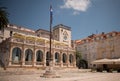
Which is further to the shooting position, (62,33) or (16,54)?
(62,33)

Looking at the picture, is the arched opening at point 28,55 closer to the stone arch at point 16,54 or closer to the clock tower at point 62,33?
the stone arch at point 16,54

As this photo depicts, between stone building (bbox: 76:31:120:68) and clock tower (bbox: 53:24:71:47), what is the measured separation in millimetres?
9292

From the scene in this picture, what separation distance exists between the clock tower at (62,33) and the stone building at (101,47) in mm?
9292

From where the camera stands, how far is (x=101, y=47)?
159 ft

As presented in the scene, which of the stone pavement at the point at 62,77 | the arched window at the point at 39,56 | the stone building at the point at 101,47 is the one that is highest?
the stone building at the point at 101,47

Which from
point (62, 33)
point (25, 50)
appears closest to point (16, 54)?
point (25, 50)

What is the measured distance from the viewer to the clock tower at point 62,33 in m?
48.9

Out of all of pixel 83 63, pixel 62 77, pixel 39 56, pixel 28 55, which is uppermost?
pixel 28 55

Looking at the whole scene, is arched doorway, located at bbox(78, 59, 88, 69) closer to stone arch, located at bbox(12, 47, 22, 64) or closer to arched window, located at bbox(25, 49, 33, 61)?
arched window, located at bbox(25, 49, 33, 61)

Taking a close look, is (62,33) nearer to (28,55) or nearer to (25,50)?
(28,55)

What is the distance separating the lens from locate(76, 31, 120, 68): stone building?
143ft

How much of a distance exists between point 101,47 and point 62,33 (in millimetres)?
14502

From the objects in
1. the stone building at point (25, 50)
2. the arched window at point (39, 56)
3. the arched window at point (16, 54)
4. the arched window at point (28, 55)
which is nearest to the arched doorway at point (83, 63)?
the stone building at point (25, 50)

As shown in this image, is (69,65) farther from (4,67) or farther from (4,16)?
(4,16)
